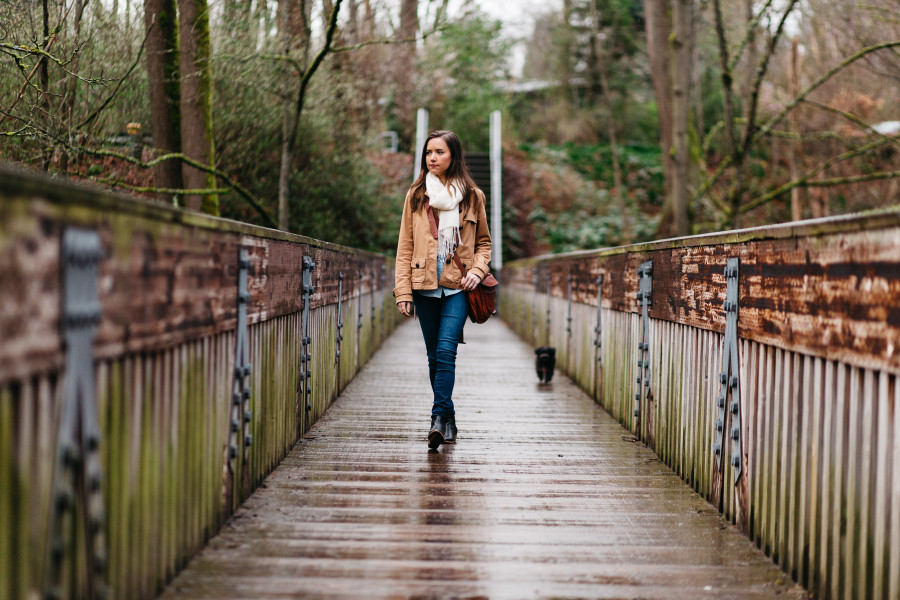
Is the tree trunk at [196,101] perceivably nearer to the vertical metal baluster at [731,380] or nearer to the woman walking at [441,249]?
the woman walking at [441,249]

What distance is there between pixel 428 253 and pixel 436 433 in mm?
1049

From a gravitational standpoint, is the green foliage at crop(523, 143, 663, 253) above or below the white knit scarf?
above

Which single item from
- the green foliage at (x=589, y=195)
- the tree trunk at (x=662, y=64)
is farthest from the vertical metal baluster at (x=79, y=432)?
the green foliage at (x=589, y=195)

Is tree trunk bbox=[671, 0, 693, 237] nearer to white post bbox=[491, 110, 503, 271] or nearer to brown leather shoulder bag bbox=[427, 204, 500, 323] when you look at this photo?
white post bbox=[491, 110, 503, 271]

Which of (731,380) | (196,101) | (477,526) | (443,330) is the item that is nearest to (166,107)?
(196,101)

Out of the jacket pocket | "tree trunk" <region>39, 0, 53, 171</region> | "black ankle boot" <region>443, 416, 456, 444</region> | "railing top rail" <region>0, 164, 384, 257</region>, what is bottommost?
"black ankle boot" <region>443, 416, 456, 444</region>

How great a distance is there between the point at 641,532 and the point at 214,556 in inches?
66.6

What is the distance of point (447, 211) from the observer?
17.1ft

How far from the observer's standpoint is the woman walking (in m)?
5.17

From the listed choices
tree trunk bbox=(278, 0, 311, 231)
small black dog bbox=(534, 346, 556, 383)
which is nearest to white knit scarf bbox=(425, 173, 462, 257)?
small black dog bbox=(534, 346, 556, 383)

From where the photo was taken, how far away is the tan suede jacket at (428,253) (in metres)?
5.16

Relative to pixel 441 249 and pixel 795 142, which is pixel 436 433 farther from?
pixel 795 142

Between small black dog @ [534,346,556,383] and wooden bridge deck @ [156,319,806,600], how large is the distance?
7.84ft

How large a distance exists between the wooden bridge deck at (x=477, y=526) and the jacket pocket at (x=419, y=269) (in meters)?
1.01
